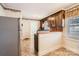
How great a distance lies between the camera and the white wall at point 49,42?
1525 mm

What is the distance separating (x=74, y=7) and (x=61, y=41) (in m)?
0.55

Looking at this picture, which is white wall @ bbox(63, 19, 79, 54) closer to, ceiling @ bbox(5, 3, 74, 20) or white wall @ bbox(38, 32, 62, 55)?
white wall @ bbox(38, 32, 62, 55)

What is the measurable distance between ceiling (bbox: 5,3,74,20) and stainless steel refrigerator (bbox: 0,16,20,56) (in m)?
0.21

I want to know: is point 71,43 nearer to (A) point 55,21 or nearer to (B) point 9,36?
(A) point 55,21

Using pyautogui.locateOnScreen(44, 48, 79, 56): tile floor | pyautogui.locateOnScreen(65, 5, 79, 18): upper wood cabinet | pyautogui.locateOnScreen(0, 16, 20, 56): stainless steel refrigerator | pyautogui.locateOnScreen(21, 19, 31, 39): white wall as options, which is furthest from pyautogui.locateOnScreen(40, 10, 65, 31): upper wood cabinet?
pyautogui.locateOnScreen(0, 16, 20, 56): stainless steel refrigerator

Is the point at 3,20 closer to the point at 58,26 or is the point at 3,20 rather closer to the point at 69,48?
the point at 58,26

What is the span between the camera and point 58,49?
1.50m

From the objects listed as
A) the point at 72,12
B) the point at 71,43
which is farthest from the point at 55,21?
the point at 71,43

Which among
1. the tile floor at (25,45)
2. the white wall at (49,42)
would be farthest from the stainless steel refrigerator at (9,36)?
the white wall at (49,42)

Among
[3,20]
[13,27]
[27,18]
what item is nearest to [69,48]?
[27,18]

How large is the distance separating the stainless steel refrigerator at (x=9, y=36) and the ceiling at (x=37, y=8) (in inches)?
8.2

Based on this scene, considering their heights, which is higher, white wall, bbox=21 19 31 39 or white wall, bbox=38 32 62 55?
white wall, bbox=21 19 31 39

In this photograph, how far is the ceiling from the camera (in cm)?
144

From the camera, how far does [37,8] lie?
1.50 metres
